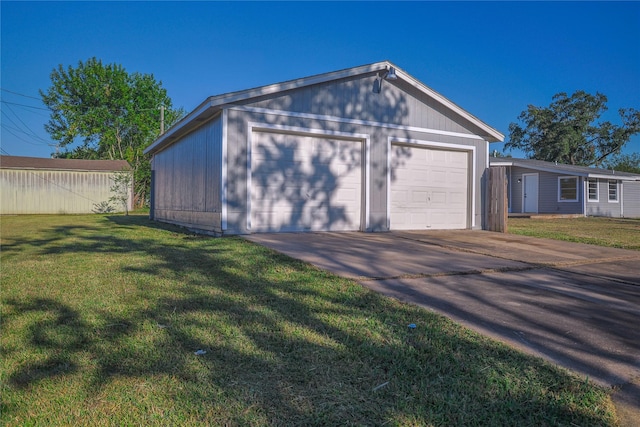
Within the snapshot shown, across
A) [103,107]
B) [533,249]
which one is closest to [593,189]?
[533,249]

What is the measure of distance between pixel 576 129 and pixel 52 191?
135ft

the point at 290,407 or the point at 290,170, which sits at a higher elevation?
the point at 290,170

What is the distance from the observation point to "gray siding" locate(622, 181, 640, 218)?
2386cm

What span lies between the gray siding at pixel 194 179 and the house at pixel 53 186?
11.0m

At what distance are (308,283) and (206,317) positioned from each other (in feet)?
4.27

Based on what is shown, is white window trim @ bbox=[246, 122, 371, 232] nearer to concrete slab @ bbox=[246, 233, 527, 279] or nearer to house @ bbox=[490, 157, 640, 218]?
concrete slab @ bbox=[246, 233, 527, 279]

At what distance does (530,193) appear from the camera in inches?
906

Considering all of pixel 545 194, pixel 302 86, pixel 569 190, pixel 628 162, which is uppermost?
pixel 628 162

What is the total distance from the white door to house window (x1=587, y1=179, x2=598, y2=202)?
2.57m

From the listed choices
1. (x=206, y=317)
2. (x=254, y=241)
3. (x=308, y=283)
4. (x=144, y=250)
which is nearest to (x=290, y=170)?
(x=254, y=241)

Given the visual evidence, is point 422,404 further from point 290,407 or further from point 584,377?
point 584,377

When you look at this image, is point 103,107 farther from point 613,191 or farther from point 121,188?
point 613,191

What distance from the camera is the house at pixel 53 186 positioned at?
77.6 ft

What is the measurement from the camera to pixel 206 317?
307 cm
